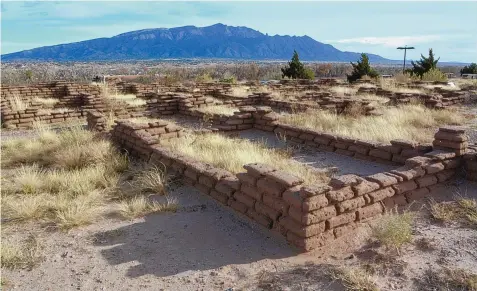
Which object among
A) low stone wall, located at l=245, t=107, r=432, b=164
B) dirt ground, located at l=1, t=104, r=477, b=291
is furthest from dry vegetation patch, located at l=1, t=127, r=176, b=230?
low stone wall, located at l=245, t=107, r=432, b=164

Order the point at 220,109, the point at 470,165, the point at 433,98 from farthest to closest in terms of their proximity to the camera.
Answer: the point at 433,98
the point at 220,109
the point at 470,165

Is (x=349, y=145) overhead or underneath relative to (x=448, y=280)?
overhead

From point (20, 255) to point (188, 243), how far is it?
160 centimetres

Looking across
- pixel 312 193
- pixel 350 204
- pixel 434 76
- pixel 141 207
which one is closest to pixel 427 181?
pixel 350 204

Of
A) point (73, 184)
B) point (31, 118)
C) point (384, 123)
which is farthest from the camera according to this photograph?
point (31, 118)

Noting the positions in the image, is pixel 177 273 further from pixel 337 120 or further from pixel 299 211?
pixel 337 120

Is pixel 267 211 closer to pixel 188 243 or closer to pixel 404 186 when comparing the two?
pixel 188 243

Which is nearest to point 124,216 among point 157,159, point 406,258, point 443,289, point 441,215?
point 157,159

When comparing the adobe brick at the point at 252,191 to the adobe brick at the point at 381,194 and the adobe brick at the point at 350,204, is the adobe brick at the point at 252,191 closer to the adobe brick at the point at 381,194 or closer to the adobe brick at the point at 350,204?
the adobe brick at the point at 350,204

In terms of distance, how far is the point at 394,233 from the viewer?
12.1ft

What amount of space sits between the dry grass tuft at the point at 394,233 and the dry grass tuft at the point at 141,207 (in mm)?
2367

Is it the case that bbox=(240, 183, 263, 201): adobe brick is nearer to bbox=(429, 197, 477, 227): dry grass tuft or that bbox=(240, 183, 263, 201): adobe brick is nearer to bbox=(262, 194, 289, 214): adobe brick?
bbox=(262, 194, 289, 214): adobe brick

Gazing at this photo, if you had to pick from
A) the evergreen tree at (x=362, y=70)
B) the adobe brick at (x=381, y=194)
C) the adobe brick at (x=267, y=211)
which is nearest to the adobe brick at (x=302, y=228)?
the adobe brick at (x=267, y=211)

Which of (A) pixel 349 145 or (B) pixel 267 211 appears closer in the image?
(B) pixel 267 211
